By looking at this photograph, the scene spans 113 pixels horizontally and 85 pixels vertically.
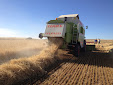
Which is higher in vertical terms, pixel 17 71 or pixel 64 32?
pixel 64 32

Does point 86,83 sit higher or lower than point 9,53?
lower

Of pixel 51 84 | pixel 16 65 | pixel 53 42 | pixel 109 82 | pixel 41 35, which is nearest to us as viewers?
pixel 51 84

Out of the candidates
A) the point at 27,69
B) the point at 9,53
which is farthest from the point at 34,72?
the point at 9,53

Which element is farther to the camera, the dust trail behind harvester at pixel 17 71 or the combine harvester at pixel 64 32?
the combine harvester at pixel 64 32

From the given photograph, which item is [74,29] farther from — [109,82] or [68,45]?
[109,82]

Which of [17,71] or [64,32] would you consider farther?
[64,32]

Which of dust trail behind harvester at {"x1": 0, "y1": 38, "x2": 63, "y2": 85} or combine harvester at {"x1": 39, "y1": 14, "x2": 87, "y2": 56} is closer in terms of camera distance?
dust trail behind harvester at {"x1": 0, "y1": 38, "x2": 63, "y2": 85}

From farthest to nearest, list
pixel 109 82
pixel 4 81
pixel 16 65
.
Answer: pixel 16 65
pixel 109 82
pixel 4 81

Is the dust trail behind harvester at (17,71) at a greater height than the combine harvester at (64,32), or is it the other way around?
the combine harvester at (64,32)

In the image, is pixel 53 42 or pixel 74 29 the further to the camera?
pixel 74 29

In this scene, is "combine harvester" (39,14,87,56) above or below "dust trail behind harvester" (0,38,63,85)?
above

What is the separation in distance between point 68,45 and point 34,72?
4.37m

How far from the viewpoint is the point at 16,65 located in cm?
382

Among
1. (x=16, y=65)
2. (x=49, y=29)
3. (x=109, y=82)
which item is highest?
(x=49, y=29)
